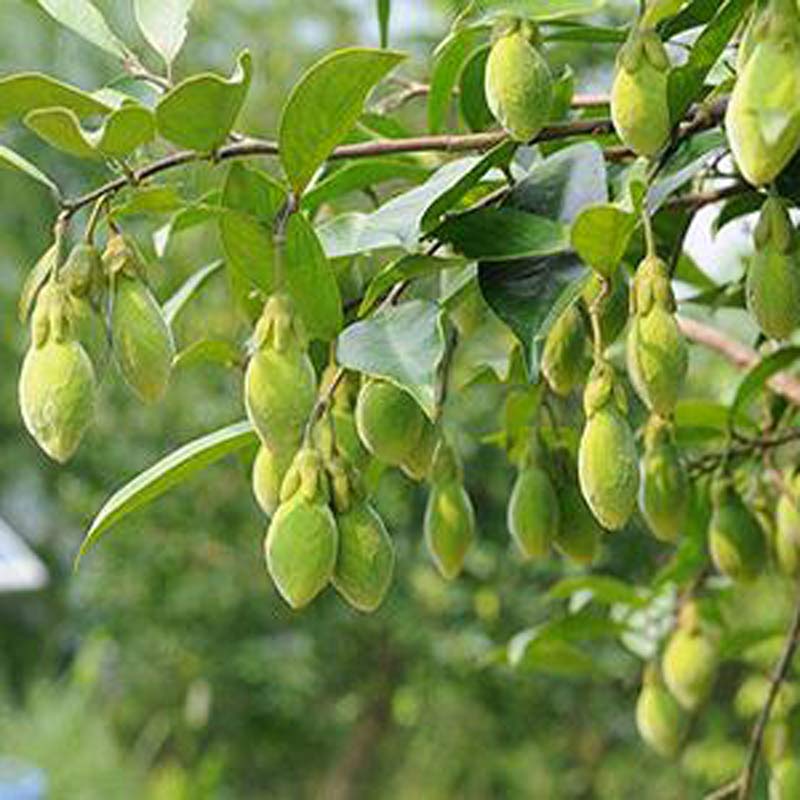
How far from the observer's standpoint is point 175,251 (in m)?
3.77

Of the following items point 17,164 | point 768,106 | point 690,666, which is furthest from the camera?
point 690,666

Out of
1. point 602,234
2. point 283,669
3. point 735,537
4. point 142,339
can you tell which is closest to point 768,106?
point 602,234

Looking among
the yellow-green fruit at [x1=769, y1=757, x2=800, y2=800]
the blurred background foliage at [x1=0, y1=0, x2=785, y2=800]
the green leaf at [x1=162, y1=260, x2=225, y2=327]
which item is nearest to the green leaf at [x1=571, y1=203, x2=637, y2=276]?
the green leaf at [x1=162, y1=260, x2=225, y2=327]

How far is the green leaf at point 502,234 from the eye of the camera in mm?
490

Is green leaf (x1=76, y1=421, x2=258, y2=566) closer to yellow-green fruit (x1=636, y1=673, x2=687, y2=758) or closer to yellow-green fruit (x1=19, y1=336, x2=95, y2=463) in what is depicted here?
yellow-green fruit (x1=19, y1=336, x2=95, y2=463)

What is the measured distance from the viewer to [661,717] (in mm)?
861

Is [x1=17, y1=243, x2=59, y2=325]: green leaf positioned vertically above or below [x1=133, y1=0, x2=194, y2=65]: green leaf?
below

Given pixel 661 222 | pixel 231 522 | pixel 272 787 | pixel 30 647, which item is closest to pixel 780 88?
pixel 661 222

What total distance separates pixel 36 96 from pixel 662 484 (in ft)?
0.85

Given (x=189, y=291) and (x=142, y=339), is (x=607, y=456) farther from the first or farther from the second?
(x=189, y=291)

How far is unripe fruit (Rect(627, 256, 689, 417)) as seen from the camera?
479 mm

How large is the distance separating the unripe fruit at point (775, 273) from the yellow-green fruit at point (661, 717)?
410 mm

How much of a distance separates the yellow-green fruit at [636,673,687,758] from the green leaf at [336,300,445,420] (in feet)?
1.38

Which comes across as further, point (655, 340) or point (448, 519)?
point (448, 519)
